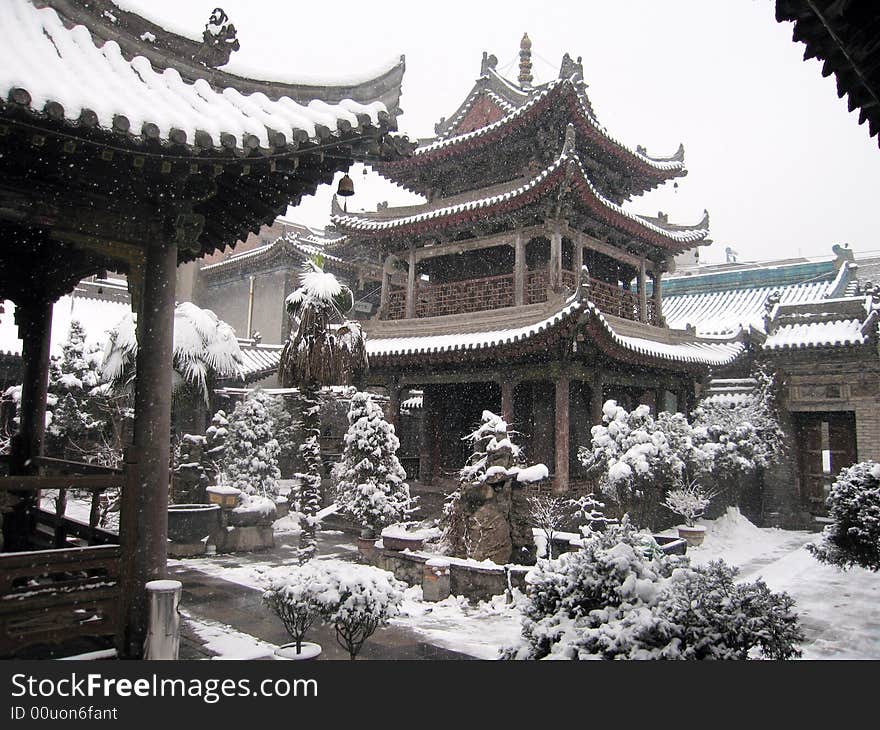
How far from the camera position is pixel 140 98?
166 inches

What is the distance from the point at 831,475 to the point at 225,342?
47.0 feet

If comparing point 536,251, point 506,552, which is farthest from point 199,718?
point 536,251

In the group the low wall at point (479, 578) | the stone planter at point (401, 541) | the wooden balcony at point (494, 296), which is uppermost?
the wooden balcony at point (494, 296)

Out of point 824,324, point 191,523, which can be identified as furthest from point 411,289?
point 824,324

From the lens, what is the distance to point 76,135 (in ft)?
12.3

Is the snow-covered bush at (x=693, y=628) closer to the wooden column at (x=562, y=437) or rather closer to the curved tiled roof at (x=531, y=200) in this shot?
the wooden column at (x=562, y=437)

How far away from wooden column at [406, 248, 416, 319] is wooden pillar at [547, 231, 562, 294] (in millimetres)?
3549

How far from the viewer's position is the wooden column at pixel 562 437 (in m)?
12.4

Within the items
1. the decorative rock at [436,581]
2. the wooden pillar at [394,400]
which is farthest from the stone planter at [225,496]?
the wooden pillar at [394,400]

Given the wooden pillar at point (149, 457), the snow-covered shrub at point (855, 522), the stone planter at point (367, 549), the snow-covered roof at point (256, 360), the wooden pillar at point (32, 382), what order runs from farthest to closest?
A: the snow-covered roof at point (256, 360), the stone planter at point (367, 549), the snow-covered shrub at point (855, 522), the wooden pillar at point (32, 382), the wooden pillar at point (149, 457)

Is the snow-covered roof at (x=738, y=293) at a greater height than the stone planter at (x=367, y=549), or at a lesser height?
greater

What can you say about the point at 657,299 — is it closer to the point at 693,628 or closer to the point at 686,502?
the point at 686,502

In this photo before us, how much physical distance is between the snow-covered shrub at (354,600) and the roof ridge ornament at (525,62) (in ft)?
51.5

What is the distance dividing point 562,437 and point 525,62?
10.8 metres
